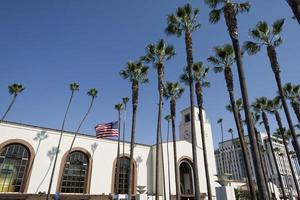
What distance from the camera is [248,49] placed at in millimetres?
20234

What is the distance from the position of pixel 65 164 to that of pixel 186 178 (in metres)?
23.0

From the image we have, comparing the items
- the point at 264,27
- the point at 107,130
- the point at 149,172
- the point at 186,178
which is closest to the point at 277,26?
the point at 264,27

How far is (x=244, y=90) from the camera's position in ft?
44.1

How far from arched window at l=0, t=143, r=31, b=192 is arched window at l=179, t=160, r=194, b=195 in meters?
25.1

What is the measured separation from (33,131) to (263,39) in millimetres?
28620

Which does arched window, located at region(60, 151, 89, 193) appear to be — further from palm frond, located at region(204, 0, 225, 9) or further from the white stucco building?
palm frond, located at region(204, 0, 225, 9)

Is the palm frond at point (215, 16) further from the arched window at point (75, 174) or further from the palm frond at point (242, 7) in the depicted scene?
the arched window at point (75, 174)

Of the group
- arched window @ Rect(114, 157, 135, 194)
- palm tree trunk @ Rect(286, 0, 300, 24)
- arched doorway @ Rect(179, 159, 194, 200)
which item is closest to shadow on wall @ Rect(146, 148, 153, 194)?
arched window @ Rect(114, 157, 135, 194)

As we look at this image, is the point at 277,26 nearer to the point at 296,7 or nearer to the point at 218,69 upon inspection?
the point at 218,69

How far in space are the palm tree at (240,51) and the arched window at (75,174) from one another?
941 inches

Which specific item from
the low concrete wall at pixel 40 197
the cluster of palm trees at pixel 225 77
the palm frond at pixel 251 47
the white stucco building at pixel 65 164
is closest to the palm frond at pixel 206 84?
the cluster of palm trees at pixel 225 77

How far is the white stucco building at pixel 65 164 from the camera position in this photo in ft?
83.1

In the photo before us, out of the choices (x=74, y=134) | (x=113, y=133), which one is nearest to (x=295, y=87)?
(x=113, y=133)

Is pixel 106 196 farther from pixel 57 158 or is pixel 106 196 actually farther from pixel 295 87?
pixel 295 87
